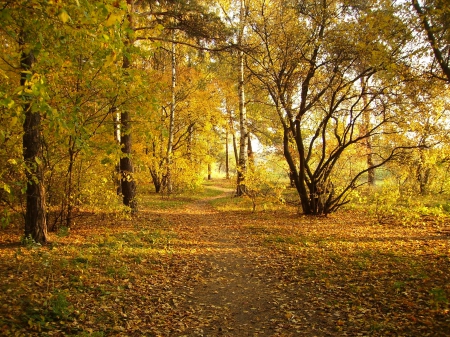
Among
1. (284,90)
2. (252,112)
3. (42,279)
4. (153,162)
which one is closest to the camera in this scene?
(42,279)

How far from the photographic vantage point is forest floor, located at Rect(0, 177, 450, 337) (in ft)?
14.9

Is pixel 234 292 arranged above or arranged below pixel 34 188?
below

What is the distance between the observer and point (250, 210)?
50.4 feet

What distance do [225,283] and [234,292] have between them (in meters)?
0.45

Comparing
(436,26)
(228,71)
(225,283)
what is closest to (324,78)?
(436,26)

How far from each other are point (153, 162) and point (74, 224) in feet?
33.1

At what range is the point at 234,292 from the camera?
6207 millimetres

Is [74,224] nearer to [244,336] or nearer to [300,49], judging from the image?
[244,336]

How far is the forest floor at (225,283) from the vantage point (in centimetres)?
454

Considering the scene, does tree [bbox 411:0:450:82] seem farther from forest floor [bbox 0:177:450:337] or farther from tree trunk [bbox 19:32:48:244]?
tree trunk [bbox 19:32:48:244]

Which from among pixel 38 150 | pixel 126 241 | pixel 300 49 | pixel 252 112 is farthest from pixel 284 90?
pixel 252 112

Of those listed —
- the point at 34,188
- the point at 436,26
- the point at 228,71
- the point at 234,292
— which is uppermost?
the point at 228,71

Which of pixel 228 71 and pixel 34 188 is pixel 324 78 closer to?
pixel 228 71

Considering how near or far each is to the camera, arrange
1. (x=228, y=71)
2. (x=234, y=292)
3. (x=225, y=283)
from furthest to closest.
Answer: (x=228, y=71), (x=225, y=283), (x=234, y=292)
